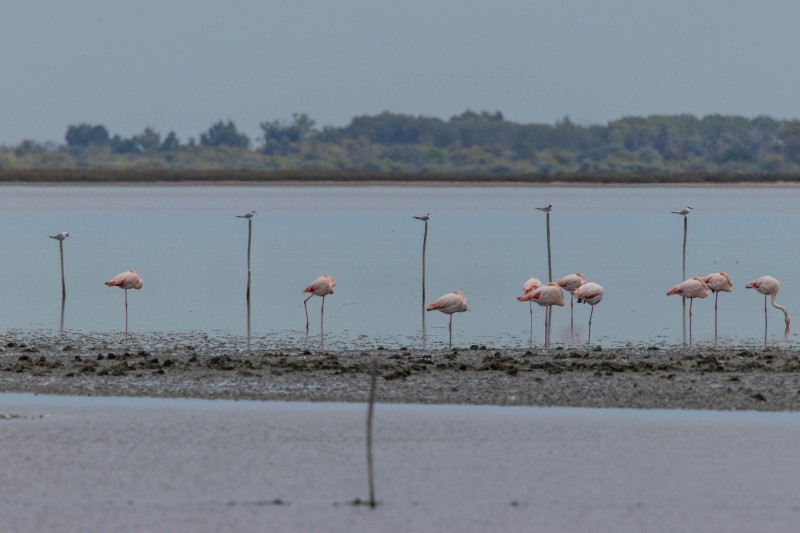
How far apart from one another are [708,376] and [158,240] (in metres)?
31.0

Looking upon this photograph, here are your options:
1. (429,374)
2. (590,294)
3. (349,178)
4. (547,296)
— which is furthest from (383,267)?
(349,178)

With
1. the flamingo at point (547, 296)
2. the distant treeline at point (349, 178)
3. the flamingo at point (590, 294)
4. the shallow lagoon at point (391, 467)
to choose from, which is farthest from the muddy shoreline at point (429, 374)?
the distant treeline at point (349, 178)

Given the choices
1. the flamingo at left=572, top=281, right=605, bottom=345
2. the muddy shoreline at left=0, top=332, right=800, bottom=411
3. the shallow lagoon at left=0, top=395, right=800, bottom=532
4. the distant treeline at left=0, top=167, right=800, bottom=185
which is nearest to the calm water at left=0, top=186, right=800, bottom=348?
the flamingo at left=572, top=281, right=605, bottom=345

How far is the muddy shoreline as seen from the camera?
44.3 feet

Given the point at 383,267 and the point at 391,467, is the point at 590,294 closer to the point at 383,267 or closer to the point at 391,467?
the point at 391,467

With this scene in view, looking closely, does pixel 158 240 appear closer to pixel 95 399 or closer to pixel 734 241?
pixel 734 241

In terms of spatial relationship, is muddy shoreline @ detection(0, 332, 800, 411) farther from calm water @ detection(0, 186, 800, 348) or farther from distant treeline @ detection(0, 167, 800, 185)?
distant treeline @ detection(0, 167, 800, 185)

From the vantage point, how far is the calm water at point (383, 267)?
67.6 feet

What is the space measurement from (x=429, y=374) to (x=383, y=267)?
17512 millimetres

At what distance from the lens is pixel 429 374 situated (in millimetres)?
14812

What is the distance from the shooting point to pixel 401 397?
13492 mm

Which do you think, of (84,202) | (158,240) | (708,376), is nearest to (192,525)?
(708,376)

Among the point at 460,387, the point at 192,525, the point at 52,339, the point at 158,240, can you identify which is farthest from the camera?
the point at 158,240

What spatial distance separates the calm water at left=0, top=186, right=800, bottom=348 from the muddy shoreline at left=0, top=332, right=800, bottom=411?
169 cm
